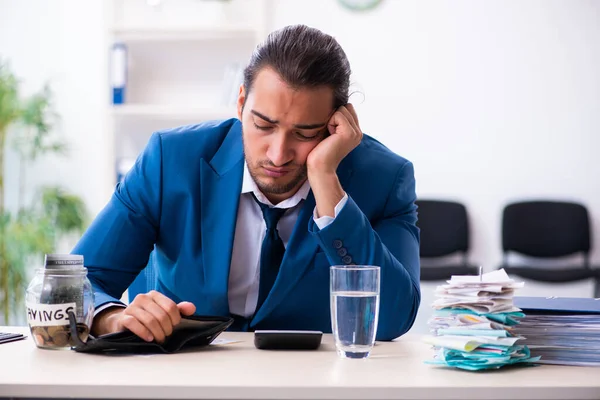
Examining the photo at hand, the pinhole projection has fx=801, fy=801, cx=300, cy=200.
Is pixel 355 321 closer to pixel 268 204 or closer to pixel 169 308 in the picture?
pixel 169 308

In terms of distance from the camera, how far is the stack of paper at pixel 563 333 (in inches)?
52.1

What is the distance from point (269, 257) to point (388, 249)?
0.26m

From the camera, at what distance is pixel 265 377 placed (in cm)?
111

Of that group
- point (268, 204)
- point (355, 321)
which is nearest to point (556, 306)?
point (355, 321)

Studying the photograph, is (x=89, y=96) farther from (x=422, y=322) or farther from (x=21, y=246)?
(x=422, y=322)

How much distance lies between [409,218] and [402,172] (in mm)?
106

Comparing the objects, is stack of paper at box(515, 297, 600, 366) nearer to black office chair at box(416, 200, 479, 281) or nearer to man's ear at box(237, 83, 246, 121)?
man's ear at box(237, 83, 246, 121)

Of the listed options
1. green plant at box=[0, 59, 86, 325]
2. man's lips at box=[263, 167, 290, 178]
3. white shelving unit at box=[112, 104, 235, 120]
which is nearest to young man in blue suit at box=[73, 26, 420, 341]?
man's lips at box=[263, 167, 290, 178]

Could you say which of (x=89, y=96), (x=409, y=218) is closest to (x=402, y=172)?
(x=409, y=218)

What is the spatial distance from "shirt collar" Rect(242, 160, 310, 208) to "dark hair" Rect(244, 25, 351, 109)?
0.18 metres

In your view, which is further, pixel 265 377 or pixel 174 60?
pixel 174 60

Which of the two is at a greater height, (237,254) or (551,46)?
(551,46)

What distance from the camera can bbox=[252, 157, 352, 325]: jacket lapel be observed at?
5.49ft

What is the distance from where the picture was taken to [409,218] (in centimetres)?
182
